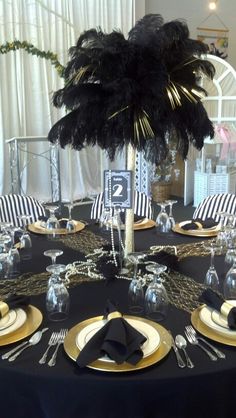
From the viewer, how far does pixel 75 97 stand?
1.50 m

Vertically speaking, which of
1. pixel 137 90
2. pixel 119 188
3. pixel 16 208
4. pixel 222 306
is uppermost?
pixel 137 90

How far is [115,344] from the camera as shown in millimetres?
1039

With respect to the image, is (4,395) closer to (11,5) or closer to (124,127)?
(124,127)

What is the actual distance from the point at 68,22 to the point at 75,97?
14.5 feet

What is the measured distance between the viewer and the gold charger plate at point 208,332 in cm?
111

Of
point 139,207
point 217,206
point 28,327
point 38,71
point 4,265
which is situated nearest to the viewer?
point 28,327

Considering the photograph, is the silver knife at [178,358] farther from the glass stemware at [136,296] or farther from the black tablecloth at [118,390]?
the glass stemware at [136,296]

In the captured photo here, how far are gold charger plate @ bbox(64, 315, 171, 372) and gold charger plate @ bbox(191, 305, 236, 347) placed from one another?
0.35 ft

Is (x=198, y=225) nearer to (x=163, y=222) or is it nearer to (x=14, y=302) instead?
(x=163, y=222)

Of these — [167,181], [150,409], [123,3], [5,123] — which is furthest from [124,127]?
[123,3]

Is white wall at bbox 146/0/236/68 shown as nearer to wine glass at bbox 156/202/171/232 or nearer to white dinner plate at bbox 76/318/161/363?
wine glass at bbox 156/202/171/232

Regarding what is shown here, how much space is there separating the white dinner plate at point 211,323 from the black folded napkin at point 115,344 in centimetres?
23

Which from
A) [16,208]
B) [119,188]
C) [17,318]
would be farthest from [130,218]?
[16,208]

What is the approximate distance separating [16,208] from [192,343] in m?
1.77
